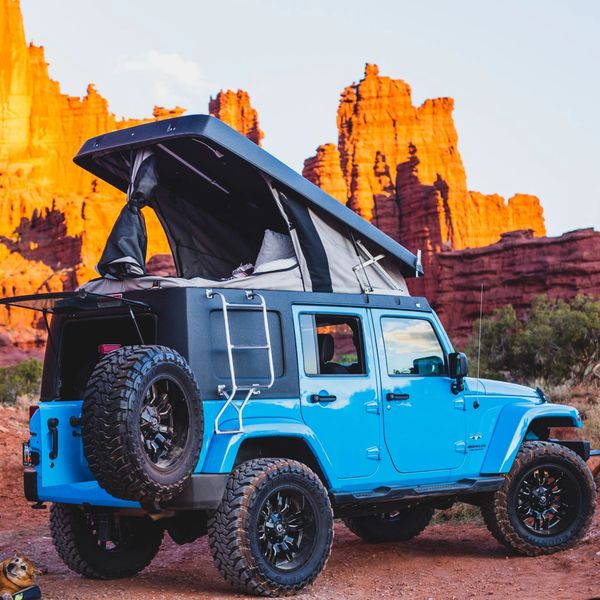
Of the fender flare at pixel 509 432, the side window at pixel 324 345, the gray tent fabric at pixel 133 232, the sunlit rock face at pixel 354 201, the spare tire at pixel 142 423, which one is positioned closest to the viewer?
the spare tire at pixel 142 423

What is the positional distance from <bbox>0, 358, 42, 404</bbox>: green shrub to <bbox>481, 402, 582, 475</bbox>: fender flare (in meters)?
22.5

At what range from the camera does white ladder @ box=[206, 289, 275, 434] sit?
607 cm

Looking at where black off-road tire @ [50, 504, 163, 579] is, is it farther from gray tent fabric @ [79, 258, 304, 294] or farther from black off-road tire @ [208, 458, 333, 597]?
gray tent fabric @ [79, 258, 304, 294]

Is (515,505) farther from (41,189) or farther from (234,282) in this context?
(41,189)

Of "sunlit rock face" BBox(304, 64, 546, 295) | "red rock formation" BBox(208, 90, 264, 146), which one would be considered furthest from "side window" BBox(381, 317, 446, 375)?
"red rock formation" BBox(208, 90, 264, 146)

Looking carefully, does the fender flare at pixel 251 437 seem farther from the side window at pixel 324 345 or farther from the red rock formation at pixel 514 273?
the red rock formation at pixel 514 273

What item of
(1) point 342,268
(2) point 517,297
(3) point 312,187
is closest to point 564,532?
(1) point 342,268

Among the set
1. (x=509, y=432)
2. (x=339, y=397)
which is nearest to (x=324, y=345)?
(x=339, y=397)

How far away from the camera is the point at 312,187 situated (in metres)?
7.23

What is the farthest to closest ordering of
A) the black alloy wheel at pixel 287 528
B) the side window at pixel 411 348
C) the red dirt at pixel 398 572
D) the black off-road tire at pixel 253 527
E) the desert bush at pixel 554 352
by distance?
the desert bush at pixel 554 352, the side window at pixel 411 348, the red dirt at pixel 398 572, the black alloy wheel at pixel 287 528, the black off-road tire at pixel 253 527

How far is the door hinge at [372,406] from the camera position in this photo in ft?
22.7

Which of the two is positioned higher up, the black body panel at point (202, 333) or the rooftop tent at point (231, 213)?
the rooftop tent at point (231, 213)

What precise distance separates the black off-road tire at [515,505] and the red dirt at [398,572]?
12 centimetres

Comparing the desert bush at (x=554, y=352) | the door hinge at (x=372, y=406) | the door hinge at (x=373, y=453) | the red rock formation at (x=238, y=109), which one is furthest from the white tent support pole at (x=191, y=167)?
the red rock formation at (x=238, y=109)
